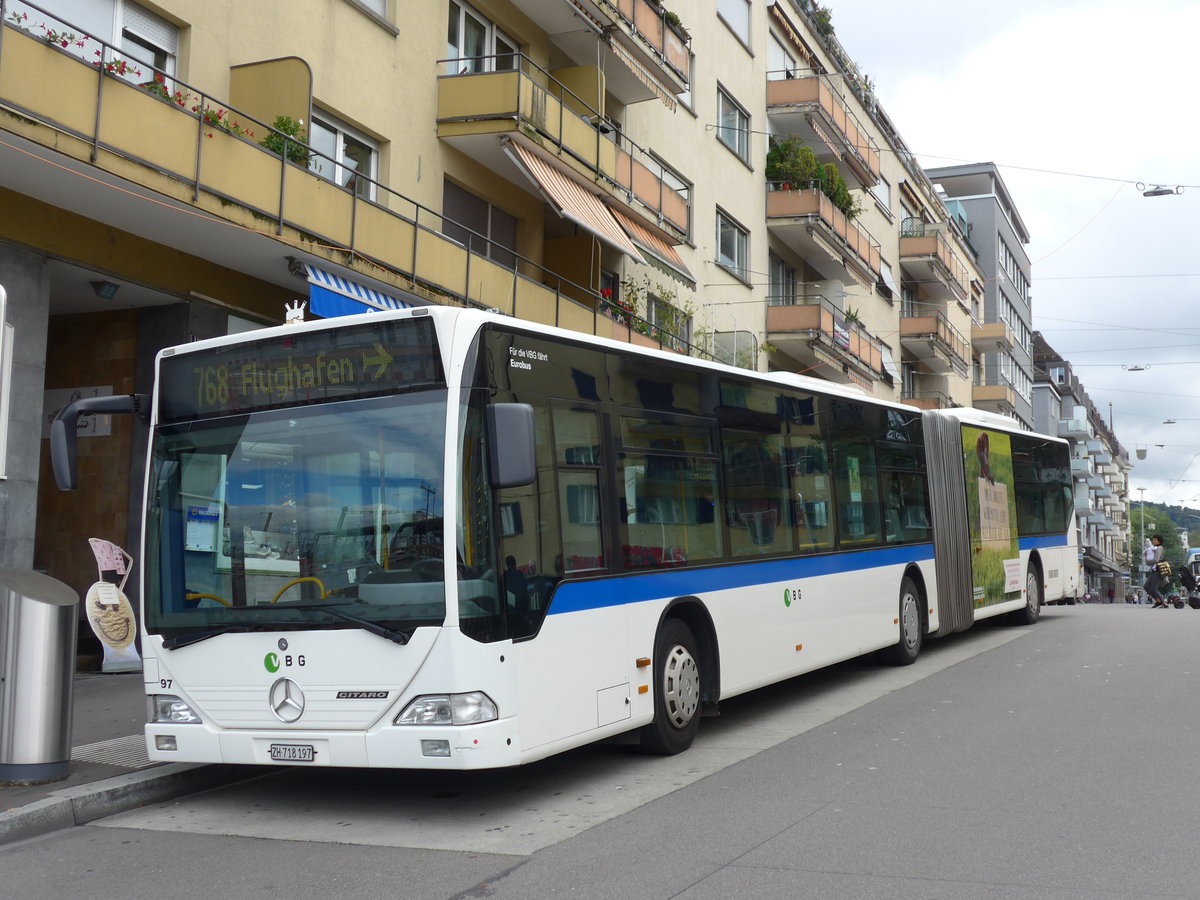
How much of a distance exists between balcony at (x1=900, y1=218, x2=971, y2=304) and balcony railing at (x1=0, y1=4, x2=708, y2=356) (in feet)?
104

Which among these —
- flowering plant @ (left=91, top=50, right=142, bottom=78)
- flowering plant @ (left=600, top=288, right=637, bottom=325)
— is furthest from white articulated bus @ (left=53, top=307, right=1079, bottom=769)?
flowering plant @ (left=600, top=288, right=637, bottom=325)

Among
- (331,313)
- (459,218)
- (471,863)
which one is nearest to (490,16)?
(459,218)

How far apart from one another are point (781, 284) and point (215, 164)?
905 inches

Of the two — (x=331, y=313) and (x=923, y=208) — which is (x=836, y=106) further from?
(x=331, y=313)

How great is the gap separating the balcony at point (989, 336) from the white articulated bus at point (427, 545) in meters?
53.7

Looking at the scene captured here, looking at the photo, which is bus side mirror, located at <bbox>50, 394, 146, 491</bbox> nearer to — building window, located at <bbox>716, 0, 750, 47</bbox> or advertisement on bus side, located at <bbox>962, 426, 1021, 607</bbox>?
advertisement on bus side, located at <bbox>962, 426, 1021, 607</bbox>

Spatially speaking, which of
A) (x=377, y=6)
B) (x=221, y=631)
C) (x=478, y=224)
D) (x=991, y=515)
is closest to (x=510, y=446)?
(x=221, y=631)

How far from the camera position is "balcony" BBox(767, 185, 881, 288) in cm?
3105

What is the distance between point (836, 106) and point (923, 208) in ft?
58.1

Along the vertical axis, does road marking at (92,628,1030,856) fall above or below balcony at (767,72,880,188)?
below

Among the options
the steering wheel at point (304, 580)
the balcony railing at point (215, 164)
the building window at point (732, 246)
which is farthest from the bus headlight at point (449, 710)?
the building window at point (732, 246)

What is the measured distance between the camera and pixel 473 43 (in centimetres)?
1925

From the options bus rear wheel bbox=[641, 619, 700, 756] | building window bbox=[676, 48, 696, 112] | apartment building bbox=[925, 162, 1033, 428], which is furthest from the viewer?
apartment building bbox=[925, 162, 1033, 428]

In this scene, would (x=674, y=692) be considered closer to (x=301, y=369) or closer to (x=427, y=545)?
(x=427, y=545)
